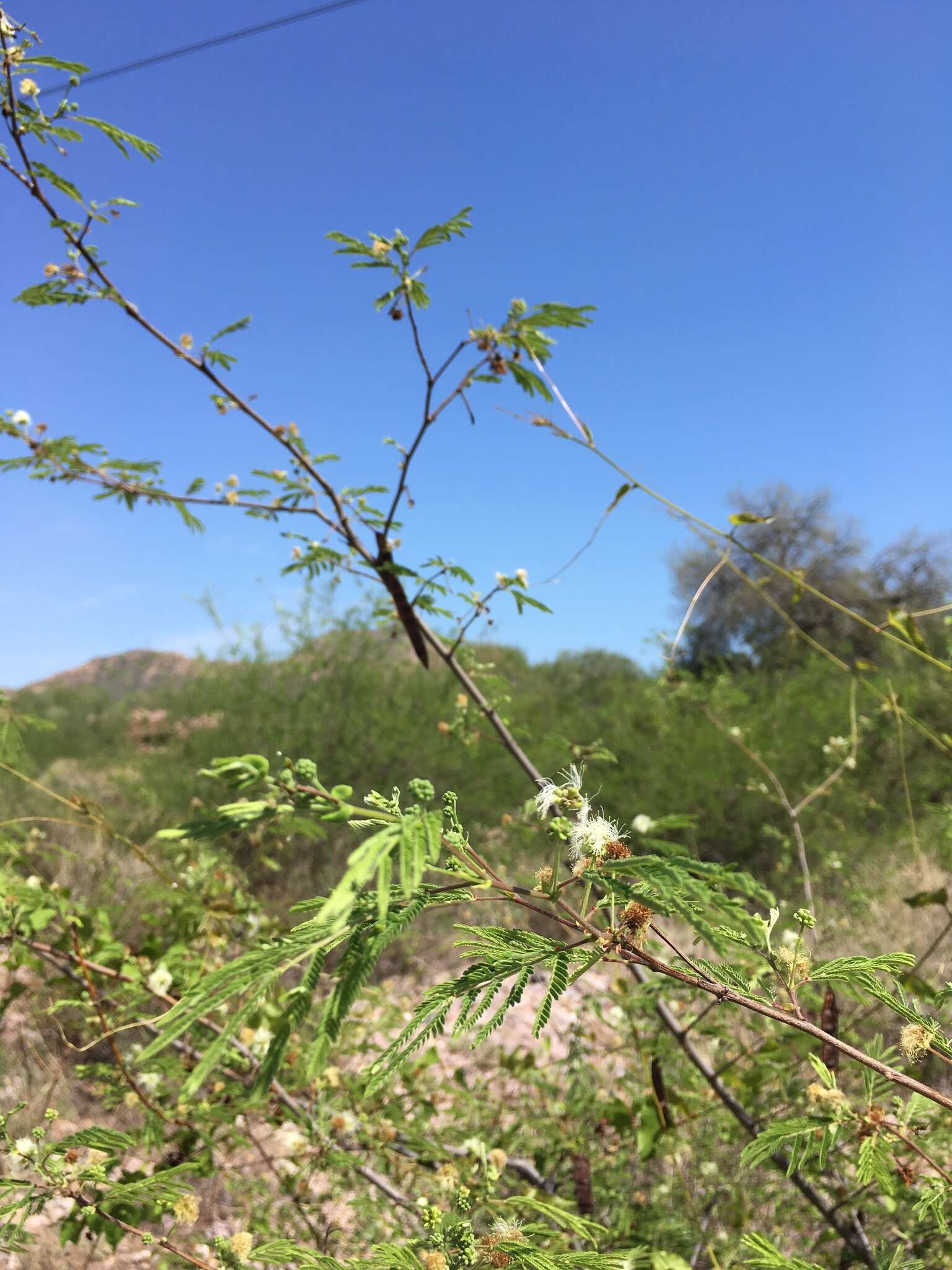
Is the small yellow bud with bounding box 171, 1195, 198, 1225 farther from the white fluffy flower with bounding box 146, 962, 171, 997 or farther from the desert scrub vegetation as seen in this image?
the white fluffy flower with bounding box 146, 962, 171, 997

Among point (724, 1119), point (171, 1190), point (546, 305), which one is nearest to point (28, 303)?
point (546, 305)

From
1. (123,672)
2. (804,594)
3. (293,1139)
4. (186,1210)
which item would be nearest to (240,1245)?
(186,1210)

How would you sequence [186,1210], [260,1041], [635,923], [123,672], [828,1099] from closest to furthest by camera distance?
[635,923], [828,1099], [186,1210], [260,1041], [123,672]

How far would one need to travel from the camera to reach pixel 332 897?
412 mm

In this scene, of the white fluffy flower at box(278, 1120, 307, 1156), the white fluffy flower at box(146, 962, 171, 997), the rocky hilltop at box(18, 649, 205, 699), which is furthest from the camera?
the rocky hilltop at box(18, 649, 205, 699)

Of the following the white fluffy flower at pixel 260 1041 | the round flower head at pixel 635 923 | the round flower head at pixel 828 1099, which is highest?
the round flower head at pixel 635 923

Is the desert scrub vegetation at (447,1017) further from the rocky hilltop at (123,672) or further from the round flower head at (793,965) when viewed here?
the rocky hilltop at (123,672)

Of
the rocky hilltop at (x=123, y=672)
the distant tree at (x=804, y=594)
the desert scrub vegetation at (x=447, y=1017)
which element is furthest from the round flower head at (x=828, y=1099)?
the rocky hilltop at (x=123, y=672)

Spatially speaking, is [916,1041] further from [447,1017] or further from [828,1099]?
[447,1017]

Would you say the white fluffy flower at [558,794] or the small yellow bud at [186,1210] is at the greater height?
the white fluffy flower at [558,794]

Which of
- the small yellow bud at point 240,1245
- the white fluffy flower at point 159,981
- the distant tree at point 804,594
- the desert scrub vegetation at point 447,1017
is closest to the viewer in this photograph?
the desert scrub vegetation at point 447,1017

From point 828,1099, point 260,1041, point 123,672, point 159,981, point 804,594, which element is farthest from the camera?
point 123,672

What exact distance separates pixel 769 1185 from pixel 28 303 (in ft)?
8.37

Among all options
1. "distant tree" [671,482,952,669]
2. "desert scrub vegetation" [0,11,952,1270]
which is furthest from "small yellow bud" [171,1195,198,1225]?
"distant tree" [671,482,952,669]
